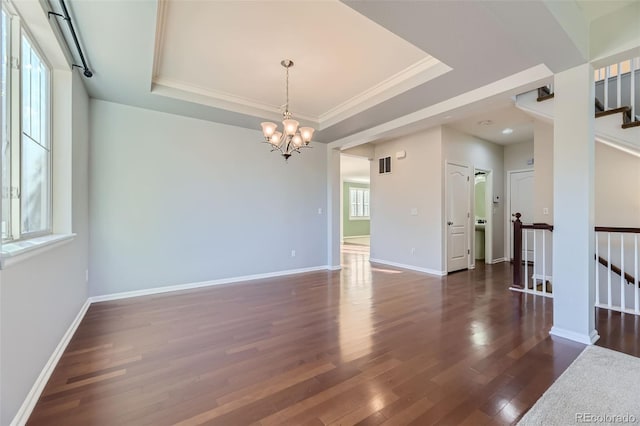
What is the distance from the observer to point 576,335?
2490 mm

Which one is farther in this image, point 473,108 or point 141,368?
point 473,108

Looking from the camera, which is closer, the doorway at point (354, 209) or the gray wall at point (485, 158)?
the gray wall at point (485, 158)

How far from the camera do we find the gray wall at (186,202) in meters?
3.70

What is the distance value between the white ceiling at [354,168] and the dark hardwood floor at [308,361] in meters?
4.55

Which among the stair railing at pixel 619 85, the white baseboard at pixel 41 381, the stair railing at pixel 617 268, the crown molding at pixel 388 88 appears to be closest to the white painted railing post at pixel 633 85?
the stair railing at pixel 619 85

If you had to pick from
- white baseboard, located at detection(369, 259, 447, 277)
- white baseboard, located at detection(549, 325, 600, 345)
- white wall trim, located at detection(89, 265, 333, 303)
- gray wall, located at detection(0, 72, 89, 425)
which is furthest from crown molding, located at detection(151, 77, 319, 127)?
white baseboard, located at detection(549, 325, 600, 345)

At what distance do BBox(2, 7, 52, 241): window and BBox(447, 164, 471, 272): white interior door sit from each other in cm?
566

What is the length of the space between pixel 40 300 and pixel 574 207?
4370mm

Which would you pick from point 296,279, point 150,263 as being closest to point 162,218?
point 150,263

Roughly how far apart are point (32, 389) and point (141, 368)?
58 cm

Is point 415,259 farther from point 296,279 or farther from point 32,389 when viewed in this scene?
point 32,389

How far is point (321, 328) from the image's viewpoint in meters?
2.79

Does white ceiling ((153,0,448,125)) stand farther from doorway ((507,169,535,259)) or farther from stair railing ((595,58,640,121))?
doorway ((507,169,535,259))

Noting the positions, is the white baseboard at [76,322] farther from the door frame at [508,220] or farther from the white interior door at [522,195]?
the white interior door at [522,195]
